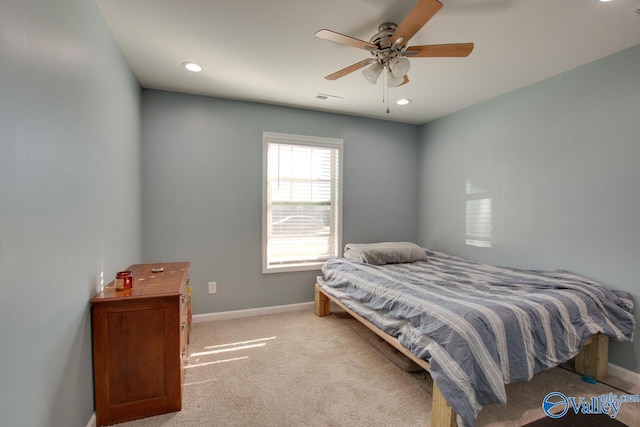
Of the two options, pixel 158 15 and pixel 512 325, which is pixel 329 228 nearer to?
pixel 512 325

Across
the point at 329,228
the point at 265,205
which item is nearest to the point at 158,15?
the point at 265,205

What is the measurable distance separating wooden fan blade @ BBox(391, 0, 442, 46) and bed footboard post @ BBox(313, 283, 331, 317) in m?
2.63

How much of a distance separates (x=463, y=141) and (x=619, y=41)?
1.60m

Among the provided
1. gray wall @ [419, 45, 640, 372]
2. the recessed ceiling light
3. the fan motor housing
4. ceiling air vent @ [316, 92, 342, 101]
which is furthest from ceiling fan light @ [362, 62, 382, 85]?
gray wall @ [419, 45, 640, 372]

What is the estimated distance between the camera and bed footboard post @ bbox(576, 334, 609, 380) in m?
2.18

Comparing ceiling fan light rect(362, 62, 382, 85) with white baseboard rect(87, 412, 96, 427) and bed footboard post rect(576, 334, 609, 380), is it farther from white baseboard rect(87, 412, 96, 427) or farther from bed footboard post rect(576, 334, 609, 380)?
white baseboard rect(87, 412, 96, 427)

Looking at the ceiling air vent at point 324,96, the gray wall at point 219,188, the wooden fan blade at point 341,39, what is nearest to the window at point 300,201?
the gray wall at point 219,188

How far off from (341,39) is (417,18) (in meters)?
0.44

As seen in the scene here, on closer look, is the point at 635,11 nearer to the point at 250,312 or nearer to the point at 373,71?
the point at 373,71

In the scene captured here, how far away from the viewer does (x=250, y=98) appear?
10.9 ft

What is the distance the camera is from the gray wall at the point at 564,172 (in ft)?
7.26

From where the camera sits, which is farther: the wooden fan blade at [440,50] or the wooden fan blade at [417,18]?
the wooden fan blade at [440,50]

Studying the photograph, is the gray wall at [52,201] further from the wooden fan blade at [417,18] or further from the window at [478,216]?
the window at [478,216]

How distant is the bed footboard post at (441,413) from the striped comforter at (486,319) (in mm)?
92
